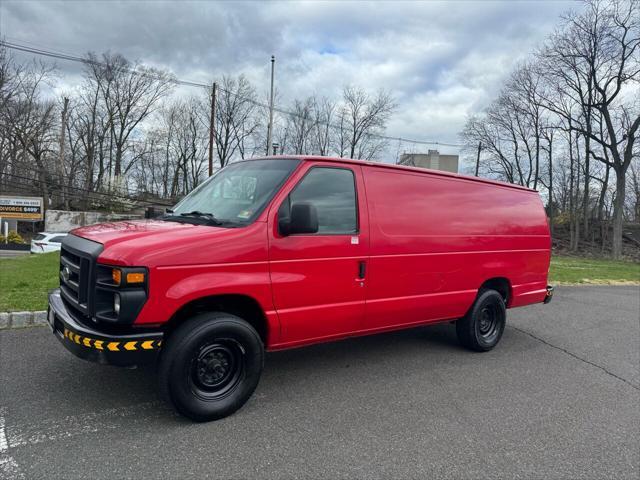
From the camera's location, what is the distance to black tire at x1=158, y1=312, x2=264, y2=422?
3240 mm

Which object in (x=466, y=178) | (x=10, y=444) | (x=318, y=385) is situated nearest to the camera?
(x=10, y=444)

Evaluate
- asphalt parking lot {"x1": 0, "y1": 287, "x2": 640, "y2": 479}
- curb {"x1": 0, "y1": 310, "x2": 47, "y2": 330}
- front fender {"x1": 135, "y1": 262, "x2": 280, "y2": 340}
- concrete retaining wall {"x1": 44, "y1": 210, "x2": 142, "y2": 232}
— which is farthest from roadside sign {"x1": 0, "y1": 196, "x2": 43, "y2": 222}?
front fender {"x1": 135, "y1": 262, "x2": 280, "y2": 340}

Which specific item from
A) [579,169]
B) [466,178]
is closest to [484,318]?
[466,178]

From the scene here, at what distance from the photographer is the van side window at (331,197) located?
156 inches

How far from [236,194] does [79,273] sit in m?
1.45

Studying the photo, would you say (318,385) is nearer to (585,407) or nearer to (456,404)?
(456,404)

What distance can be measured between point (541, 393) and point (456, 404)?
1026mm

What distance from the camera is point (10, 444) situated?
9.78 ft

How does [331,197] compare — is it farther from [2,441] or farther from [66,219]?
[66,219]

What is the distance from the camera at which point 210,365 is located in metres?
3.49

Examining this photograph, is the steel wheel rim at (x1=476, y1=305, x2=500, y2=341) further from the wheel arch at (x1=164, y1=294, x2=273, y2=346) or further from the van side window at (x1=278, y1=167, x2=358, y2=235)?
the wheel arch at (x1=164, y1=294, x2=273, y2=346)

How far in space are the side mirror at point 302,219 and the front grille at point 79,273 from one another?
143 centimetres

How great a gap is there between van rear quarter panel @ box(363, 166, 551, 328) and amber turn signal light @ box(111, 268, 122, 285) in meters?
2.23

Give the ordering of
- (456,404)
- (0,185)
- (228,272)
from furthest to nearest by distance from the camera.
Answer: (0,185) → (456,404) → (228,272)
